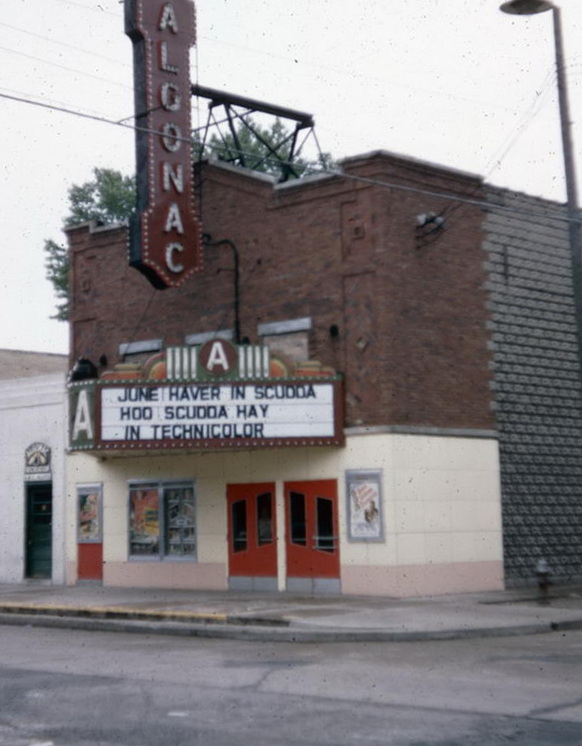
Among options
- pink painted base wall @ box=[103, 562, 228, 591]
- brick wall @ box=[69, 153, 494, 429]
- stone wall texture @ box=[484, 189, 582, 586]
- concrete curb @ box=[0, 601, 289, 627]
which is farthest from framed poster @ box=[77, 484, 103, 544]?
stone wall texture @ box=[484, 189, 582, 586]

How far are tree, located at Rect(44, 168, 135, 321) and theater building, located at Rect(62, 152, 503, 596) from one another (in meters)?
25.9

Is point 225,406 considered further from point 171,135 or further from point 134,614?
point 171,135

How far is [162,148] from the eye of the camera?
24.7 metres

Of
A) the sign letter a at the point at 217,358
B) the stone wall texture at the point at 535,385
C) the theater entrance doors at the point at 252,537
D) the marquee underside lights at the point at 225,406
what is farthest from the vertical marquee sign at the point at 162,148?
the stone wall texture at the point at 535,385

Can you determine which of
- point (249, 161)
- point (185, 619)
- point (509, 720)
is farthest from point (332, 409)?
point (249, 161)

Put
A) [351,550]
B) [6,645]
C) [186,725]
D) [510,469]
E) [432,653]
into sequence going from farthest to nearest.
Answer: [510,469] → [351,550] → [6,645] → [432,653] → [186,725]

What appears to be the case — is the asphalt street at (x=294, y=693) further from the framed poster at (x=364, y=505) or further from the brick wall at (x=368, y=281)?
the brick wall at (x=368, y=281)

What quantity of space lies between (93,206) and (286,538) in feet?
101

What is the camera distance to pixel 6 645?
1719 centimetres

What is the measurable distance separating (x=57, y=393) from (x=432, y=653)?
15.9 metres

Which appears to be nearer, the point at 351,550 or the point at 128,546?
the point at 351,550

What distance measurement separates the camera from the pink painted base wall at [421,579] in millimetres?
22812

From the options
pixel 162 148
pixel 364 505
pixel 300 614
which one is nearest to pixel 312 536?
pixel 364 505

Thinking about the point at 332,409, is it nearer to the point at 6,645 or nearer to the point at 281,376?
the point at 281,376
